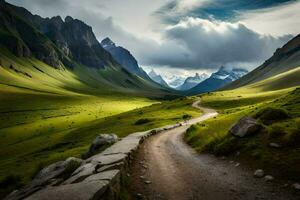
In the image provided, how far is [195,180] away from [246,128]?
9.91 m

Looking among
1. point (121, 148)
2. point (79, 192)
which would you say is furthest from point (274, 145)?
point (79, 192)

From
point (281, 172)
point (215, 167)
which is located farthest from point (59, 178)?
point (281, 172)

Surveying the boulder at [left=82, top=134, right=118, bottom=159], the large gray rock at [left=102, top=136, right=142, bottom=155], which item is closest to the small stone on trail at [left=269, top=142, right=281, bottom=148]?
the large gray rock at [left=102, top=136, right=142, bottom=155]

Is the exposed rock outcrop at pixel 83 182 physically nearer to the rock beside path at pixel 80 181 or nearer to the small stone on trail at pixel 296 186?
the rock beside path at pixel 80 181

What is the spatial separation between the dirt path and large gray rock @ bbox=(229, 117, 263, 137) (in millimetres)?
3464

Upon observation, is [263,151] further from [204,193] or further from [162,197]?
[162,197]

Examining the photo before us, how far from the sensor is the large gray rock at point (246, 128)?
29.0 meters

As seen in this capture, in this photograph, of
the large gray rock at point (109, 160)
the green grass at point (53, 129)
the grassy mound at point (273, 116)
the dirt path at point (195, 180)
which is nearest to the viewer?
the dirt path at point (195, 180)

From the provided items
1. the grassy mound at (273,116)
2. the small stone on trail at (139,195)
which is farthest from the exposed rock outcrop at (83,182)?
the grassy mound at (273,116)

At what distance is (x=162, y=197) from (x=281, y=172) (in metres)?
7.61

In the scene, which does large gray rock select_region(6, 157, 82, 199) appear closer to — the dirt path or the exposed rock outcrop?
the exposed rock outcrop

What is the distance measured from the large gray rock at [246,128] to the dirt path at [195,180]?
346 cm

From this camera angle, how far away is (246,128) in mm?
29188

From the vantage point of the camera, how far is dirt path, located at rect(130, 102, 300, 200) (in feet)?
59.2
